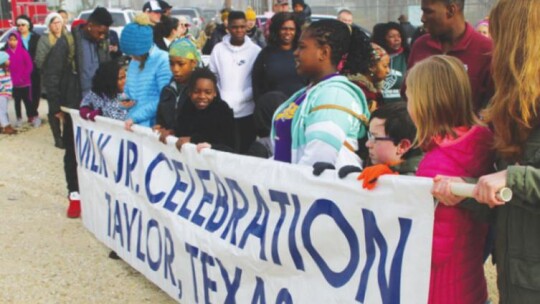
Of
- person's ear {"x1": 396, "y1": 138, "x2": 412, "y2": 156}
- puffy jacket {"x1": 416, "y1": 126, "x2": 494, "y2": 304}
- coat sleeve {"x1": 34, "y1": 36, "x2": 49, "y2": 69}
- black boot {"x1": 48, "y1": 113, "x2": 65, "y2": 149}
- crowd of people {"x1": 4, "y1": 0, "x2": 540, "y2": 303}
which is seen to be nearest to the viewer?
crowd of people {"x1": 4, "y1": 0, "x2": 540, "y2": 303}

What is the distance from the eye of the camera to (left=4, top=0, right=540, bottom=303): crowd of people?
2.32m

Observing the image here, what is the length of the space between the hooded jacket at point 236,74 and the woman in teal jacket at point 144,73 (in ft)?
3.18

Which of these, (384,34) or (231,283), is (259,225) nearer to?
(231,283)

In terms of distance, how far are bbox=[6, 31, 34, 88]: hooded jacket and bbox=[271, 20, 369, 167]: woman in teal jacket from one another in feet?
36.6

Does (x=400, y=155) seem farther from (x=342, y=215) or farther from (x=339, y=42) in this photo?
(x=339, y=42)

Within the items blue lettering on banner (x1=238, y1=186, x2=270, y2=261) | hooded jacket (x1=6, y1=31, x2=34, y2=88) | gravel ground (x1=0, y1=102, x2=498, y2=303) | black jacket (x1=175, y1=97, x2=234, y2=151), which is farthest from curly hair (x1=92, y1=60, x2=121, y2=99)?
hooded jacket (x1=6, y1=31, x2=34, y2=88)

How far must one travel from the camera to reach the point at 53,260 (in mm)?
5883

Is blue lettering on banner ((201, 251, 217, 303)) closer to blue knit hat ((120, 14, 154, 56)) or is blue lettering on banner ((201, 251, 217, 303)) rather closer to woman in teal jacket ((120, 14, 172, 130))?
woman in teal jacket ((120, 14, 172, 130))

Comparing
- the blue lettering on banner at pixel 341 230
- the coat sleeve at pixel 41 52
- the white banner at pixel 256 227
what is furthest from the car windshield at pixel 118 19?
the blue lettering on banner at pixel 341 230

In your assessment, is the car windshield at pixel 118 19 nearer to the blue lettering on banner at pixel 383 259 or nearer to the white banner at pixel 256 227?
the white banner at pixel 256 227

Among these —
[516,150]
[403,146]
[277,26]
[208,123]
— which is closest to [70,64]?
[277,26]

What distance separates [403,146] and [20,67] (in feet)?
39.0

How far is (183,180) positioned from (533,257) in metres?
2.55

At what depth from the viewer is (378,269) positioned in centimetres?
278
